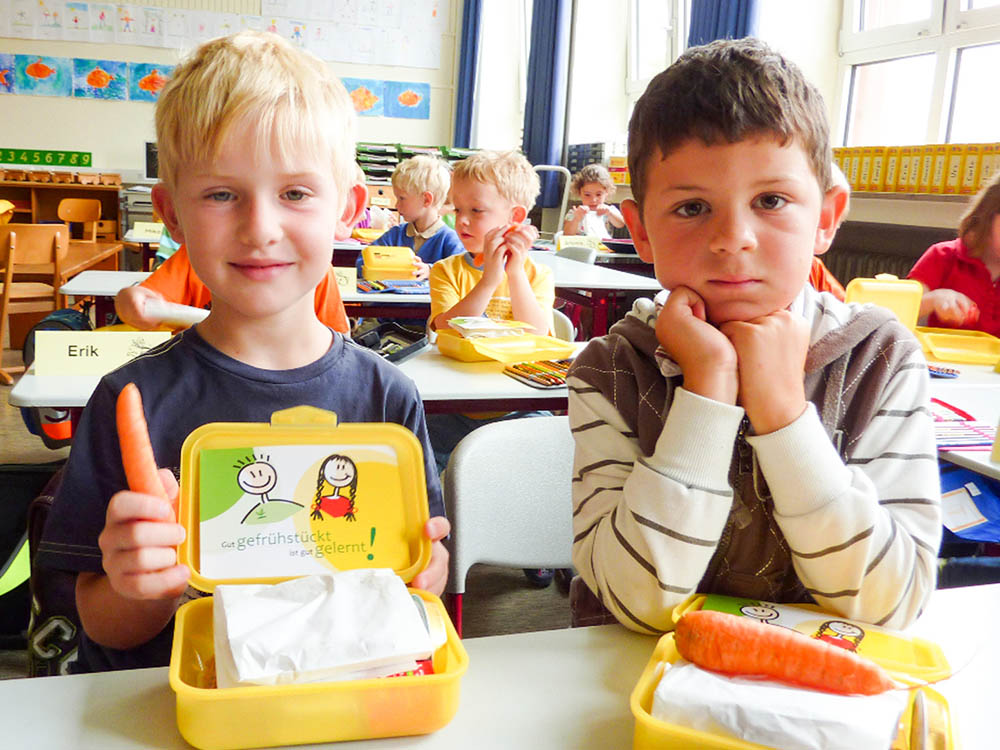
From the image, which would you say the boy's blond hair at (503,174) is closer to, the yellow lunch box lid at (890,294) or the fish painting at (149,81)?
the yellow lunch box lid at (890,294)

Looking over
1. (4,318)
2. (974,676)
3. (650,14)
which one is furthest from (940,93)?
(4,318)

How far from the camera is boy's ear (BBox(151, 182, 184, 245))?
3.16 feet

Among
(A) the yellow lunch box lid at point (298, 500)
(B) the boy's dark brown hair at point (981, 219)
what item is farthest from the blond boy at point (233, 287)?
(B) the boy's dark brown hair at point (981, 219)

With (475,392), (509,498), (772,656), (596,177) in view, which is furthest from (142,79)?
(772,656)

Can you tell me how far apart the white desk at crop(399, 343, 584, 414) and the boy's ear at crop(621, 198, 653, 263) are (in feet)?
2.68

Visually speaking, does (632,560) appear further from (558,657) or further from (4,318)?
(4,318)

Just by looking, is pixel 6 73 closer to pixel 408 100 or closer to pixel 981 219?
pixel 408 100

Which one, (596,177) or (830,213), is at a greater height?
(596,177)

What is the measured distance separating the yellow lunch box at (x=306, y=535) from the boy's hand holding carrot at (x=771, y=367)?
1.05ft

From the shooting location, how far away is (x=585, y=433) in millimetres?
923

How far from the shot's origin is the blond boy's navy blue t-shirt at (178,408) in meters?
0.88

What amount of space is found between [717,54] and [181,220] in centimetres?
62

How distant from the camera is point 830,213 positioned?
919 millimetres

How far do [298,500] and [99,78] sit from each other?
8.72 m
